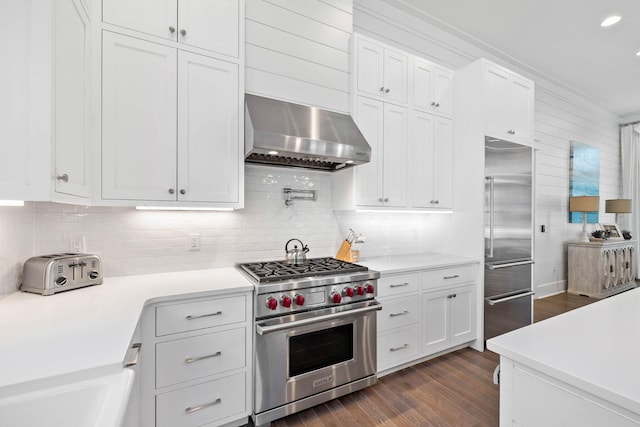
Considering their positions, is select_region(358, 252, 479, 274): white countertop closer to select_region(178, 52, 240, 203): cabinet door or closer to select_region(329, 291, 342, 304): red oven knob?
select_region(329, 291, 342, 304): red oven knob

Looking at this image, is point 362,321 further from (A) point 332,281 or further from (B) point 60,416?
(B) point 60,416

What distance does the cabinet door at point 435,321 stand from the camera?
8.98 ft

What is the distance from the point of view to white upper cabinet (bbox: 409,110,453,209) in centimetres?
303

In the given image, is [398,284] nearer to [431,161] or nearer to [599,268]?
[431,161]

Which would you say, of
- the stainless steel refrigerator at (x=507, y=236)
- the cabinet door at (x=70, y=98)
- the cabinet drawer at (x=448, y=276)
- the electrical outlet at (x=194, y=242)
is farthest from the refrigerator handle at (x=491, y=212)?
the cabinet door at (x=70, y=98)

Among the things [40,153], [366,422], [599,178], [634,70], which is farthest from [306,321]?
[599,178]

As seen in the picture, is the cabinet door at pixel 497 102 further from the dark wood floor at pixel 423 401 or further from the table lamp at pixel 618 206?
the table lamp at pixel 618 206

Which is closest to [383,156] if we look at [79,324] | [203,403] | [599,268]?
[203,403]

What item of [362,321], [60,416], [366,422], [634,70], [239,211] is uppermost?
[634,70]

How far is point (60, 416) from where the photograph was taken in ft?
2.47

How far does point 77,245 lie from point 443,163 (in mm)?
3236

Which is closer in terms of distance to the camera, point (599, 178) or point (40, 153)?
point (40, 153)

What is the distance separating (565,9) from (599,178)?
4.20 m

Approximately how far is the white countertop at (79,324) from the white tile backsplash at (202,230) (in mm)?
198
